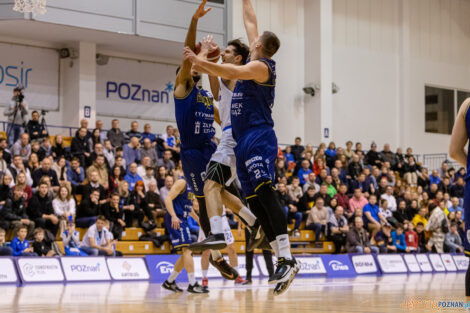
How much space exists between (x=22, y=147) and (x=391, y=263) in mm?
10865

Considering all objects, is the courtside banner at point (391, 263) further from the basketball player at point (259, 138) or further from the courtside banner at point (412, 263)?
the basketball player at point (259, 138)

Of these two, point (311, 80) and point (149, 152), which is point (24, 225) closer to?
point (149, 152)

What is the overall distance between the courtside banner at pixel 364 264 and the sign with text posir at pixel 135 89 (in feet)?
32.4

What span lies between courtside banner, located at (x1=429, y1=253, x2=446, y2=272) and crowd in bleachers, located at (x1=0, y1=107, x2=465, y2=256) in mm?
708

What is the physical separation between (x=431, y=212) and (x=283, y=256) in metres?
18.1

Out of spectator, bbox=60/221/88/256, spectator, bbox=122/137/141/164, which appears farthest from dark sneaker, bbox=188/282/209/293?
spectator, bbox=122/137/141/164

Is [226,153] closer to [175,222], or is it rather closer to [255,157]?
[255,157]

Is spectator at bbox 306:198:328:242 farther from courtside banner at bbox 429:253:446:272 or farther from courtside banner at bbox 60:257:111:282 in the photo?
courtside banner at bbox 60:257:111:282

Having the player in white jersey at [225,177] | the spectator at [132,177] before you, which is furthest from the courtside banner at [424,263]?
the player in white jersey at [225,177]

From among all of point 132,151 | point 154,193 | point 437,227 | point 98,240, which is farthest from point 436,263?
point 98,240

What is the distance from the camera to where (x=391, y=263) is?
20625 millimetres

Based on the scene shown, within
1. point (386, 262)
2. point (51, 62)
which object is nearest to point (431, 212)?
point (386, 262)

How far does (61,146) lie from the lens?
62.8 ft

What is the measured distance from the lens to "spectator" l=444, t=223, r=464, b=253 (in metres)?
23.2
